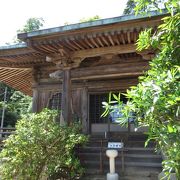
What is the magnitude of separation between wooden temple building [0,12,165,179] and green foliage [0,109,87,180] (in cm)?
114

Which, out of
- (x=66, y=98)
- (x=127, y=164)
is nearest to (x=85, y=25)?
(x=66, y=98)

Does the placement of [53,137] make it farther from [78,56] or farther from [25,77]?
[25,77]

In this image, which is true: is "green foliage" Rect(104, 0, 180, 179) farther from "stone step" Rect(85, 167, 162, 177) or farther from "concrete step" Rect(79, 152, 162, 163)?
"concrete step" Rect(79, 152, 162, 163)

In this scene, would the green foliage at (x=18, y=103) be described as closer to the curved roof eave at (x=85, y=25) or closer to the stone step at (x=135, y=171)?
the curved roof eave at (x=85, y=25)

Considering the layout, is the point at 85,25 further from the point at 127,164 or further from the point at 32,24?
the point at 32,24

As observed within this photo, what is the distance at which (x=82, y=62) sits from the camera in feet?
29.7

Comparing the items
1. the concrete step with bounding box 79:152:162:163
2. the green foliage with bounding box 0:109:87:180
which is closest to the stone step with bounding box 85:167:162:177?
the concrete step with bounding box 79:152:162:163

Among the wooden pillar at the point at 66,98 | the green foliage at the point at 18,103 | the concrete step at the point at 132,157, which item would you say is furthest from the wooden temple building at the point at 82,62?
the green foliage at the point at 18,103

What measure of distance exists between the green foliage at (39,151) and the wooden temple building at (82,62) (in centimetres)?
114

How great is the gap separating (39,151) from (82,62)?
4128mm

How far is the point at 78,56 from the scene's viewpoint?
759 centimetres

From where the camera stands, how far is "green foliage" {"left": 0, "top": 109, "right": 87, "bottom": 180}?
562cm

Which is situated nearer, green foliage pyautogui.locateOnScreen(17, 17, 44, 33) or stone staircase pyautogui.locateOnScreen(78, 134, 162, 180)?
stone staircase pyautogui.locateOnScreen(78, 134, 162, 180)

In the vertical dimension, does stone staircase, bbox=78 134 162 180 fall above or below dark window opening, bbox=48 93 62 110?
below
